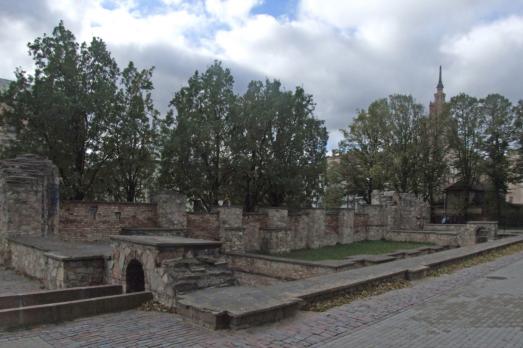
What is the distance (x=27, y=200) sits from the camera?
13.2m

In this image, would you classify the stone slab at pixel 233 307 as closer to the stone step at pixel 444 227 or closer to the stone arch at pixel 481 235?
the stone arch at pixel 481 235

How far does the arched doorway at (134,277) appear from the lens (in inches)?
319

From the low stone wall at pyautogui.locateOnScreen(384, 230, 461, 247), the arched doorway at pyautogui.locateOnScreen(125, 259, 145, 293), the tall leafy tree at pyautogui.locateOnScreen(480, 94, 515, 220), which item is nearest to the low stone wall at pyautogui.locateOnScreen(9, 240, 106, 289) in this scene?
the arched doorway at pyautogui.locateOnScreen(125, 259, 145, 293)

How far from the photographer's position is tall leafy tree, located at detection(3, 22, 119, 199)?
19.6 metres

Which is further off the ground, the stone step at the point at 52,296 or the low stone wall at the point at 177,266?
the low stone wall at the point at 177,266

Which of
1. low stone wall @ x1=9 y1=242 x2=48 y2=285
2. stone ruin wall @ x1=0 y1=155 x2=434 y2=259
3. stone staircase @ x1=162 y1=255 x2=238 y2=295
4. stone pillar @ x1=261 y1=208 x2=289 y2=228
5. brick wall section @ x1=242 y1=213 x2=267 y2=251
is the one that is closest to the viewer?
stone staircase @ x1=162 y1=255 x2=238 y2=295

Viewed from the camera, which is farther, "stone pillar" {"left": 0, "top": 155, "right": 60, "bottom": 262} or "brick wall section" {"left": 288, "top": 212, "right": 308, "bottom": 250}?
"brick wall section" {"left": 288, "top": 212, "right": 308, "bottom": 250}

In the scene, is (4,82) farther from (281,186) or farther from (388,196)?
(388,196)

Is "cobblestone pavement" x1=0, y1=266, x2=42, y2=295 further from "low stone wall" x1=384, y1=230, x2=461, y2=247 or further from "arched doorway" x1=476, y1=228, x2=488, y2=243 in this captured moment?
"arched doorway" x1=476, y1=228, x2=488, y2=243

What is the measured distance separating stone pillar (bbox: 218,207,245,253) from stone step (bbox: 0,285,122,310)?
33.6 feet

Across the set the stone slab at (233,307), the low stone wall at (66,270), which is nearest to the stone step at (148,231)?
the low stone wall at (66,270)

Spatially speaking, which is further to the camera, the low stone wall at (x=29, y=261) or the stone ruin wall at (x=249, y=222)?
the stone ruin wall at (x=249, y=222)

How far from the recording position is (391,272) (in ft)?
32.3

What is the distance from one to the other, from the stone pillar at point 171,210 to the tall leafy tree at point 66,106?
594 cm
